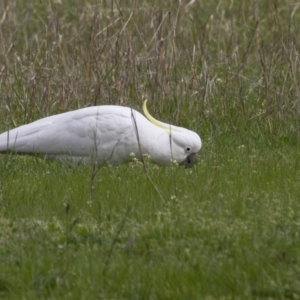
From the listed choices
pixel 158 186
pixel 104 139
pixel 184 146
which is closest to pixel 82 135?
pixel 104 139

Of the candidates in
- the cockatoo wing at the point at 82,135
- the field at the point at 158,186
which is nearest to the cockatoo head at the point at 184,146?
the field at the point at 158,186

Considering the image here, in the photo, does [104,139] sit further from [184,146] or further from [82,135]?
[184,146]

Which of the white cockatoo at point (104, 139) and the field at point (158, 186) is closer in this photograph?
the field at point (158, 186)

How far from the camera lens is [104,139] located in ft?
20.7

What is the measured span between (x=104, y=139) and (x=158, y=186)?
3.75 feet

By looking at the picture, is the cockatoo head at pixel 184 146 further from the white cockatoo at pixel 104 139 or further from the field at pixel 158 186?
the field at pixel 158 186

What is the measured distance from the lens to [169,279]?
12.0 ft

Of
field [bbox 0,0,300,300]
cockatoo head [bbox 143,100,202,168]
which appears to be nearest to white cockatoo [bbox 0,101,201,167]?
cockatoo head [bbox 143,100,202,168]

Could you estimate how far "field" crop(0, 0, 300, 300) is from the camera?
3725mm

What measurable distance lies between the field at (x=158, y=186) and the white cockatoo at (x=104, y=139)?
139mm

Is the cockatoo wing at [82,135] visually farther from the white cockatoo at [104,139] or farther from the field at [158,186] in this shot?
the field at [158,186]

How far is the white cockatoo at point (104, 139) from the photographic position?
6266mm

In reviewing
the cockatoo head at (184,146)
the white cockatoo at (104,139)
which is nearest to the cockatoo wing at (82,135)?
the white cockatoo at (104,139)

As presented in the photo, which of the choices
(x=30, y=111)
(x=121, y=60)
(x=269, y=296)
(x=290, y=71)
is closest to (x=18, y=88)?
(x=30, y=111)
